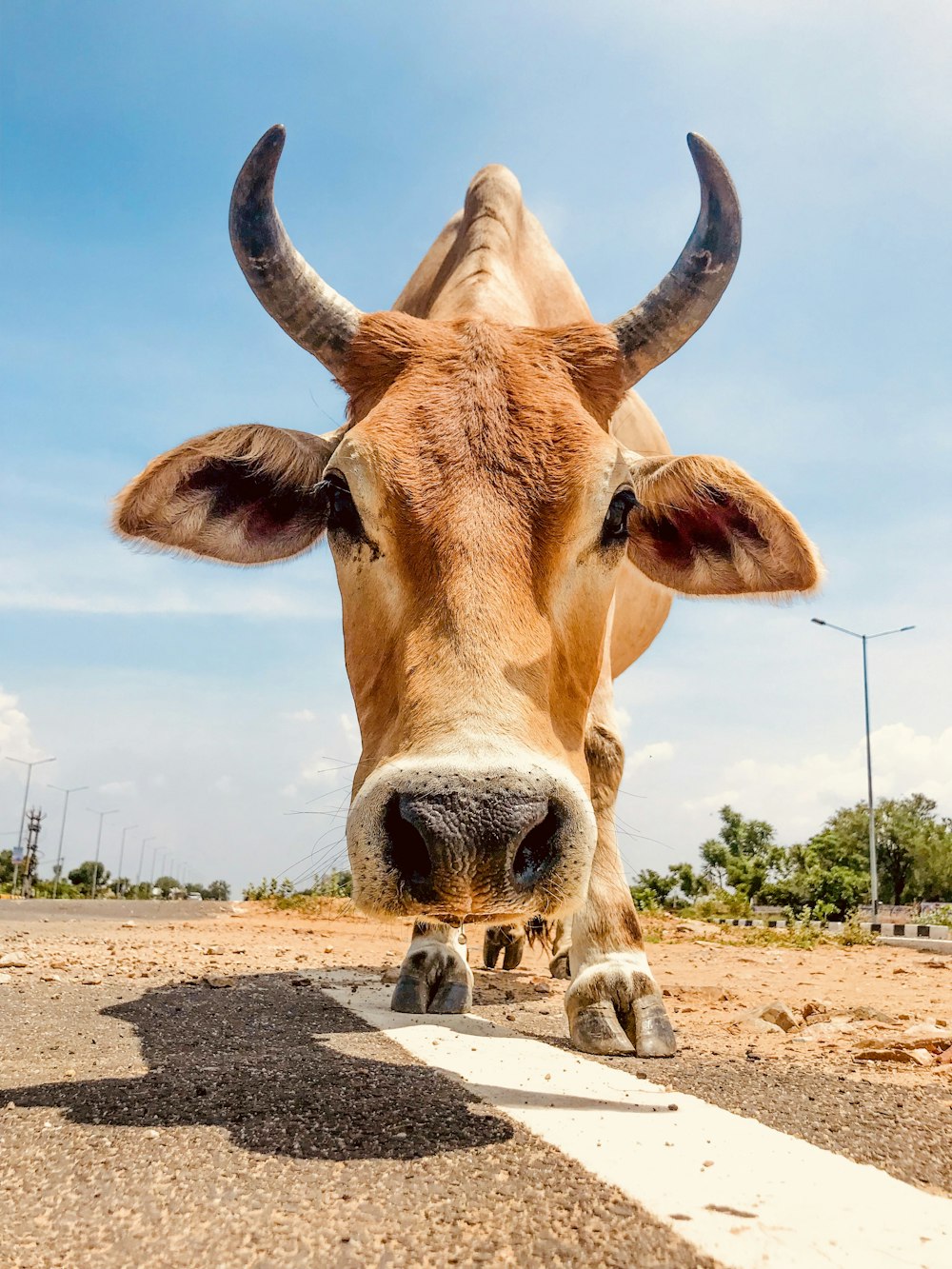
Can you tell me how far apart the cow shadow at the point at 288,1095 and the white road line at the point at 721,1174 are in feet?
0.68

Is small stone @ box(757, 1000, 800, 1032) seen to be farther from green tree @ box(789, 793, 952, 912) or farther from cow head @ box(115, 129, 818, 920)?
green tree @ box(789, 793, 952, 912)

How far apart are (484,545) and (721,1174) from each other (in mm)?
1766

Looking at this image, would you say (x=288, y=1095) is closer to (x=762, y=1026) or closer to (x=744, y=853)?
(x=762, y=1026)

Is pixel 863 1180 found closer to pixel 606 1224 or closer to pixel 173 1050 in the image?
pixel 606 1224

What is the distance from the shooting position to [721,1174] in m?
2.29

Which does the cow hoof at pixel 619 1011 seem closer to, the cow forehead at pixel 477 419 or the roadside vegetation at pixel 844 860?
the cow forehead at pixel 477 419

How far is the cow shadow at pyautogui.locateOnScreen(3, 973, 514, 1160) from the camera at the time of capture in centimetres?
249

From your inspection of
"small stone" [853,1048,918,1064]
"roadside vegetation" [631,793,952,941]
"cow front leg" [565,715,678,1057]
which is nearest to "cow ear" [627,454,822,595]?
"cow front leg" [565,715,678,1057]

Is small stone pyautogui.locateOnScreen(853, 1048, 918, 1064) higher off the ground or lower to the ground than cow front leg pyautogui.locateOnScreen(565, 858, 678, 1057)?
lower

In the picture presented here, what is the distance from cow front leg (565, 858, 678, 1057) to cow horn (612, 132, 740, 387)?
2.19 metres

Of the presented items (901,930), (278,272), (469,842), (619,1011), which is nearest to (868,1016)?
(619,1011)

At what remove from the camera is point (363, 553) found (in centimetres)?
355

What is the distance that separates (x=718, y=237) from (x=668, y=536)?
50.5 inches

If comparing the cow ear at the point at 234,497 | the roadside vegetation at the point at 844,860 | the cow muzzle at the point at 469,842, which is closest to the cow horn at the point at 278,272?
the cow ear at the point at 234,497
